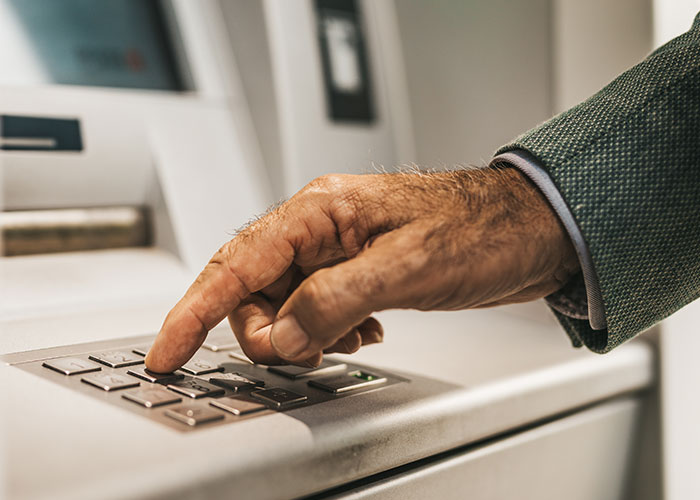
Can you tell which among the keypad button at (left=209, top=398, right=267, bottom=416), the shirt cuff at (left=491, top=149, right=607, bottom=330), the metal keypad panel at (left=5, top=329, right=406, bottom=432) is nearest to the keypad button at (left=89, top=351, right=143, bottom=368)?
the metal keypad panel at (left=5, top=329, right=406, bottom=432)

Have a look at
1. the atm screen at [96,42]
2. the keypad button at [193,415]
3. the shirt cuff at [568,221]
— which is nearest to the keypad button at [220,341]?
the keypad button at [193,415]

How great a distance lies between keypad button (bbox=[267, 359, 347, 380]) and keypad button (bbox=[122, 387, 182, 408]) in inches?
5.4

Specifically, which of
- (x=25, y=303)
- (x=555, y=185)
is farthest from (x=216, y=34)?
(x=555, y=185)

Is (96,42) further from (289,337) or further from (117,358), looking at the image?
(289,337)

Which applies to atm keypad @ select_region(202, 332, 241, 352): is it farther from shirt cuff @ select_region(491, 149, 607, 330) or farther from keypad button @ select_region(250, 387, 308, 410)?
shirt cuff @ select_region(491, 149, 607, 330)

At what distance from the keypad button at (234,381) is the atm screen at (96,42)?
60 cm

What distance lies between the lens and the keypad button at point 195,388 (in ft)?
2.00

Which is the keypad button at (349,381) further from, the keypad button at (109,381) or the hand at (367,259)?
the keypad button at (109,381)

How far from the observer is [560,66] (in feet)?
3.60

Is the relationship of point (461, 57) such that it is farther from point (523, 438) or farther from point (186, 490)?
point (186, 490)

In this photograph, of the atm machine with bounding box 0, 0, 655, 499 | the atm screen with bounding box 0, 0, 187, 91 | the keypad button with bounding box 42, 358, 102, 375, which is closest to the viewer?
the atm machine with bounding box 0, 0, 655, 499

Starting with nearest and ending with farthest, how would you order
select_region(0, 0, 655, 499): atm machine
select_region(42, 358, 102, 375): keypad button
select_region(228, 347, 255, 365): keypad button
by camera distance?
select_region(0, 0, 655, 499): atm machine → select_region(42, 358, 102, 375): keypad button → select_region(228, 347, 255, 365): keypad button

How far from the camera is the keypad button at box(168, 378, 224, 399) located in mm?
609

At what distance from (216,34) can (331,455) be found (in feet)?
2.84
